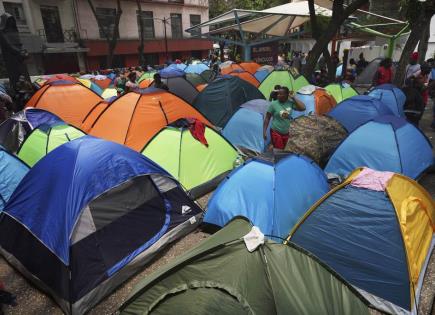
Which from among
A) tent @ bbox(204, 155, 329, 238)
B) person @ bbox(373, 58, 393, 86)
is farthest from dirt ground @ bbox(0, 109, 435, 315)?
person @ bbox(373, 58, 393, 86)

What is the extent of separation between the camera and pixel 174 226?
4.57 m

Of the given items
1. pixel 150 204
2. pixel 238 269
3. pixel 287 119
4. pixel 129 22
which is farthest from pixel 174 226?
pixel 129 22

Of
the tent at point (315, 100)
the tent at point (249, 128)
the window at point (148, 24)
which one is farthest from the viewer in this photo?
the window at point (148, 24)

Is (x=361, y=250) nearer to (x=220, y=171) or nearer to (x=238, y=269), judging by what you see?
(x=238, y=269)

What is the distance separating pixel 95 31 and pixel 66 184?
2914 cm

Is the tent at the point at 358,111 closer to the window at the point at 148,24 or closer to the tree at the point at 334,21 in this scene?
the tree at the point at 334,21

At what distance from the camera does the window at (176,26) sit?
113 ft

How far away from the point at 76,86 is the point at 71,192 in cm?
759

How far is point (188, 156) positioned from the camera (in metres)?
5.66

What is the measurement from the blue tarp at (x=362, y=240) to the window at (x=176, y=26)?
1367 inches

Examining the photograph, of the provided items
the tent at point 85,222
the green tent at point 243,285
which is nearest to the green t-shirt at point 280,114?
the tent at point 85,222

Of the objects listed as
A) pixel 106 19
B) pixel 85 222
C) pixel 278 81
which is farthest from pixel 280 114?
pixel 106 19

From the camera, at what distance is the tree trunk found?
32.2 feet

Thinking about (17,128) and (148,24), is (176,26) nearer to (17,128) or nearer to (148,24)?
(148,24)
